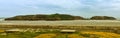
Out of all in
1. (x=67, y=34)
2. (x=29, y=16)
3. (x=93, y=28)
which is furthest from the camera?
(x=29, y=16)

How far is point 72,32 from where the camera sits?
21969 mm

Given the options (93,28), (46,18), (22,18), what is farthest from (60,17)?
(93,28)

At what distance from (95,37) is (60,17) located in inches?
A: 4677

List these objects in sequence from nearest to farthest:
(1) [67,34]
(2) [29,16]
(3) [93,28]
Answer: (1) [67,34], (3) [93,28], (2) [29,16]

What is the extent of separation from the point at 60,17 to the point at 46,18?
269 inches

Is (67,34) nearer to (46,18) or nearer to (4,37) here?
(4,37)

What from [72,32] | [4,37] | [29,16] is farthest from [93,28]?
[29,16]

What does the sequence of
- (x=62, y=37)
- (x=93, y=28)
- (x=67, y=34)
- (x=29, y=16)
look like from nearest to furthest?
1. (x=62, y=37)
2. (x=67, y=34)
3. (x=93, y=28)
4. (x=29, y=16)

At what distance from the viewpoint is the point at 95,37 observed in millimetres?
19484

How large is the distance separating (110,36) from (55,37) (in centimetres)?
404

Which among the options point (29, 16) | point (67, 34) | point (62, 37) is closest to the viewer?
point (62, 37)

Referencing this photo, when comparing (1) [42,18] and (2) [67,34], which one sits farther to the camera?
(1) [42,18]

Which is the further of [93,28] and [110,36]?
[93,28]

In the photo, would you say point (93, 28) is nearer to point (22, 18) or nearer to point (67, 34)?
point (67, 34)
